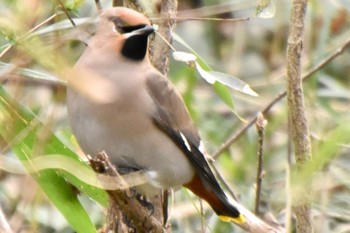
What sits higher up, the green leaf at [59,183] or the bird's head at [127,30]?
the bird's head at [127,30]

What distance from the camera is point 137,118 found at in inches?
118

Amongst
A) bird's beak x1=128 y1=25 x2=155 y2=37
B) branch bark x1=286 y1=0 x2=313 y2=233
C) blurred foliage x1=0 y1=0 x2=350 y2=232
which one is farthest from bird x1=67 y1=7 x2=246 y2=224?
branch bark x1=286 y1=0 x2=313 y2=233

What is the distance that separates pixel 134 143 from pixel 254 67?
2.73 m

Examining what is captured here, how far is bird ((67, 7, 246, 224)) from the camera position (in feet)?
9.47

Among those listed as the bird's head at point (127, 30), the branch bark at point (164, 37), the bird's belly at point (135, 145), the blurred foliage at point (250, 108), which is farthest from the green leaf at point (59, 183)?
the branch bark at point (164, 37)

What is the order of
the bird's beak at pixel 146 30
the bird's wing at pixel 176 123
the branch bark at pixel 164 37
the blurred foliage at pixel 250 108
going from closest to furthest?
the bird's beak at pixel 146 30
the branch bark at pixel 164 37
the bird's wing at pixel 176 123
the blurred foliage at pixel 250 108

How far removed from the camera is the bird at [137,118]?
9.47 feet

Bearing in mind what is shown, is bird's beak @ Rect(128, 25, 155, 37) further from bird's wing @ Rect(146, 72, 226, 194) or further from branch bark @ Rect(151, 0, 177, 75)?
bird's wing @ Rect(146, 72, 226, 194)

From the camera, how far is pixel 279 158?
186 inches

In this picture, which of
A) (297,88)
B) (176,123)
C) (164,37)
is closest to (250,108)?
(176,123)

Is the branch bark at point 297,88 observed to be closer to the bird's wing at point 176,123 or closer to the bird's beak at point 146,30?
the bird's beak at point 146,30

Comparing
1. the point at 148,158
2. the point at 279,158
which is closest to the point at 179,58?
the point at 148,158

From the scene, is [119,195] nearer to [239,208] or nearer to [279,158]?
[239,208]

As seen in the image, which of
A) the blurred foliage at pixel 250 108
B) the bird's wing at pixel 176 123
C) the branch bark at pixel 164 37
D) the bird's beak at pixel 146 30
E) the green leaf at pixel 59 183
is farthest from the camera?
the blurred foliage at pixel 250 108
